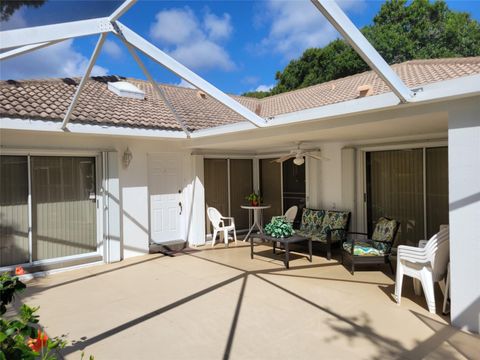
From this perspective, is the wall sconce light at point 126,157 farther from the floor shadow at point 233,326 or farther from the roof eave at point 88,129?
Answer: the floor shadow at point 233,326

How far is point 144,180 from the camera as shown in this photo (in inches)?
308

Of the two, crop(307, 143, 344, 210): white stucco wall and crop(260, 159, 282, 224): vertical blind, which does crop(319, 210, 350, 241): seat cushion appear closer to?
crop(307, 143, 344, 210): white stucco wall

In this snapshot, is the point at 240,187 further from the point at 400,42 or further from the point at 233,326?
the point at 400,42

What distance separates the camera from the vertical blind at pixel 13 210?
6.11 meters

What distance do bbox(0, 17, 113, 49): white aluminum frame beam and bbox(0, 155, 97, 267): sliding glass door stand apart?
372 centimetres

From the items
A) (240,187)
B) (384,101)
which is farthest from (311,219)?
(384,101)

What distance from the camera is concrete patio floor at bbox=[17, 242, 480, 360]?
3.49 metres

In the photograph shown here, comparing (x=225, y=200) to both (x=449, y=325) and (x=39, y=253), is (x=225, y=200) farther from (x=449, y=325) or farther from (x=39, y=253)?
(x=449, y=325)

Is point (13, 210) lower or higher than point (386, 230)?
higher

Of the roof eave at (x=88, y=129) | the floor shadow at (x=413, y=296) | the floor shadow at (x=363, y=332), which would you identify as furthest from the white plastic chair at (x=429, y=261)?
the roof eave at (x=88, y=129)

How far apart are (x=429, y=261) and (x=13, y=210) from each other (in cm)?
665

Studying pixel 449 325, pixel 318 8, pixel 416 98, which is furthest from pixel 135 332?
pixel 416 98

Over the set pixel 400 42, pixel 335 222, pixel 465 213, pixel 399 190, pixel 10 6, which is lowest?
pixel 335 222

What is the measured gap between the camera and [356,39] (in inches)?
131
